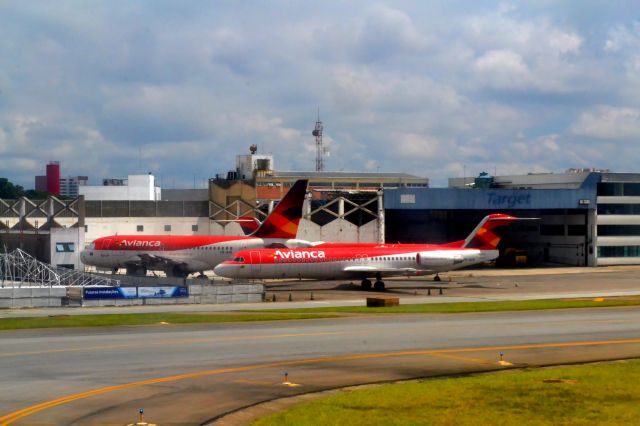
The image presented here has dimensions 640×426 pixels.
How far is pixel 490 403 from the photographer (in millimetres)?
22344

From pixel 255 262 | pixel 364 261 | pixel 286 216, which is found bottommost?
pixel 364 261

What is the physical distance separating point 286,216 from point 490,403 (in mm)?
62221

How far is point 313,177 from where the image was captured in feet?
495

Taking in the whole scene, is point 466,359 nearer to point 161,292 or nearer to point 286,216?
point 161,292

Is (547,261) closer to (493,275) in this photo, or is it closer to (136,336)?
(493,275)

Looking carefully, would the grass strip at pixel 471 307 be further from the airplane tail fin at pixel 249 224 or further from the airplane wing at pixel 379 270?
the airplane tail fin at pixel 249 224

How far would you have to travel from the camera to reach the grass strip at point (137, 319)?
42.0 m

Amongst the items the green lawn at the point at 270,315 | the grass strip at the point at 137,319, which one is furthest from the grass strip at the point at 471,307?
the grass strip at the point at 137,319

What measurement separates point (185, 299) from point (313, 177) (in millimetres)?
92667

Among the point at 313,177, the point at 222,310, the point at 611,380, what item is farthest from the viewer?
the point at 313,177

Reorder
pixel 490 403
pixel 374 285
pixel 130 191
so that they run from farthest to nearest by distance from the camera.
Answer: pixel 130 191 → pixel 374 285 → pixel 490 403

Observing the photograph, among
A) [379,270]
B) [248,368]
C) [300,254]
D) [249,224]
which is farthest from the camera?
[249,224]

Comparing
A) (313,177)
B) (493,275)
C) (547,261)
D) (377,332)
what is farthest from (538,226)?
(377,332)

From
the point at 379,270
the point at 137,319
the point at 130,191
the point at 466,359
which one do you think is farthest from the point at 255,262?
the point at 130,191
